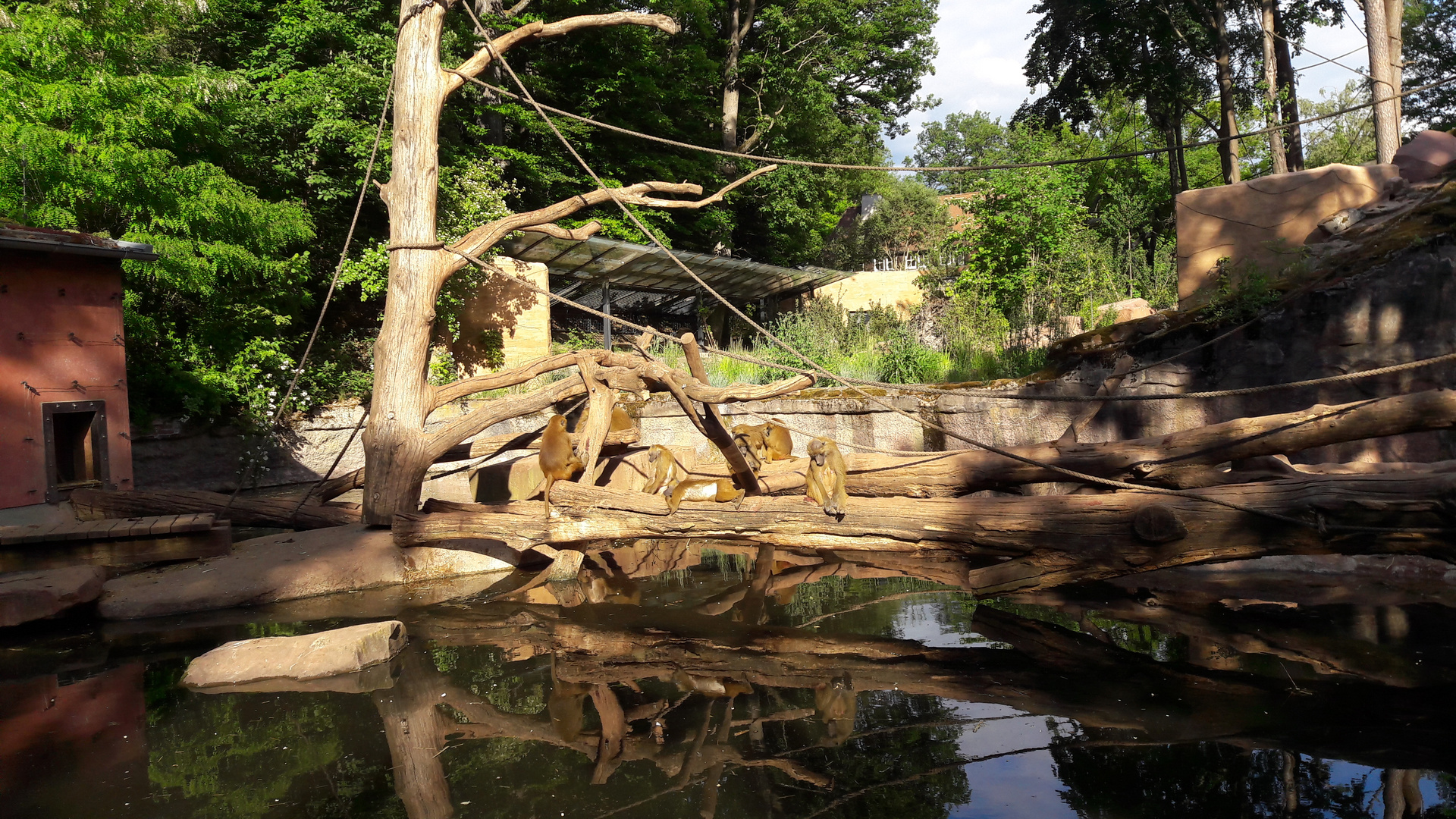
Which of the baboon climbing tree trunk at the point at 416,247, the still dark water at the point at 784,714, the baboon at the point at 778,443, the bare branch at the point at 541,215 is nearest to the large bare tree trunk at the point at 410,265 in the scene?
the baboon climbing tree trunk at the point at 416,247

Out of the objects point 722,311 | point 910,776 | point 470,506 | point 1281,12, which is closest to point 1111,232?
point 1281,12

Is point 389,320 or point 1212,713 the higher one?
point 389,320

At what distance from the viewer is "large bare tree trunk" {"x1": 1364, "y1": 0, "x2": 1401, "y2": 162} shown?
13281 mm

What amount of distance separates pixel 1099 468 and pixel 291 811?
5.77m

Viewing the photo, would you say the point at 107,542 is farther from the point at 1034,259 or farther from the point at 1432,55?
the point at 1432,55

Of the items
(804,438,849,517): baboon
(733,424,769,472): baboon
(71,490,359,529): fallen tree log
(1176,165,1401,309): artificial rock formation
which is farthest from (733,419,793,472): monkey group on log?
(1176,165,1401,309): artificial rock formation

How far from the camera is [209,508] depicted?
8914 millimetres

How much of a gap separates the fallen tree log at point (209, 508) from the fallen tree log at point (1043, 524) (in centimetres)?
221

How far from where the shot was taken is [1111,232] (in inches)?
960

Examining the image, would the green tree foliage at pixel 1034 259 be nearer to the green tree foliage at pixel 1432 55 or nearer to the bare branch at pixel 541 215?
the bare branch at pixel 541 215

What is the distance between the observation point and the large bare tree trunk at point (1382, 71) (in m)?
13.3

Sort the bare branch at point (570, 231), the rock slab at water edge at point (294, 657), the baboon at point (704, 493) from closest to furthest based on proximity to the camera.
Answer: the rock slab at water edge at point (294, 657) → the baboon at point (704, 493) → the bare branch at point (570, 231)

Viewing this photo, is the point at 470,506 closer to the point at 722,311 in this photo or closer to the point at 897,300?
Result: the point at 722,311

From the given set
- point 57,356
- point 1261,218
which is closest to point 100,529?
point 57,356
